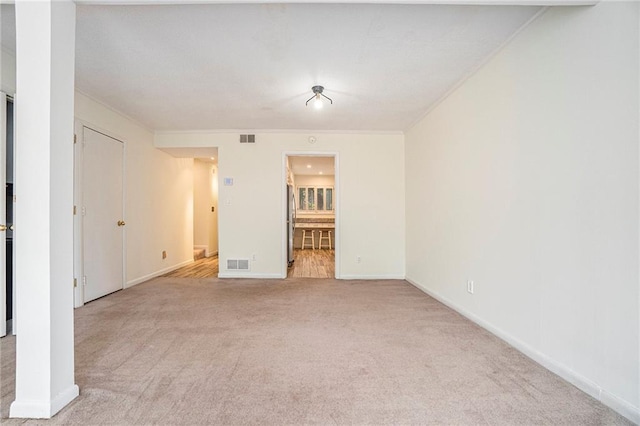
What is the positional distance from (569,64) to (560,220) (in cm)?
95

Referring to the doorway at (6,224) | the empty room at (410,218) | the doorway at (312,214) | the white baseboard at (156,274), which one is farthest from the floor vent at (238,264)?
the doorway at (6,224)

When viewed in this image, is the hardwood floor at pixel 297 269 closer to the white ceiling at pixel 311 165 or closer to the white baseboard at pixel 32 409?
the white ceiling at pixel 311 165

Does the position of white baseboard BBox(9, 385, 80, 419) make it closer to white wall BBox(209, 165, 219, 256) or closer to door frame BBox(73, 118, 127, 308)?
door frame BBox(73, 118, 127, 308)

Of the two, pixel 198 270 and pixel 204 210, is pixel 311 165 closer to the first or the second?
pixel 204 210

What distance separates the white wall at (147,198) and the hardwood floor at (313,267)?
219 cm

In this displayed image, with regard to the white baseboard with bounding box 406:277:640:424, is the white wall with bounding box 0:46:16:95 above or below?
above

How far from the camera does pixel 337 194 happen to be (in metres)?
4.82

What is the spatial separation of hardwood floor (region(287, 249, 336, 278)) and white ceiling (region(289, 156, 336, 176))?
6.64ft

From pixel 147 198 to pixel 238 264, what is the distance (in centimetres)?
174

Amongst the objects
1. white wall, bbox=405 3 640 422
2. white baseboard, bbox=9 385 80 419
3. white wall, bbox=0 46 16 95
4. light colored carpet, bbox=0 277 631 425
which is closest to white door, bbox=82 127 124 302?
light colored carpet, bbox=0 277 631 425

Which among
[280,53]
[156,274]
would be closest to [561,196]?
[280,53]

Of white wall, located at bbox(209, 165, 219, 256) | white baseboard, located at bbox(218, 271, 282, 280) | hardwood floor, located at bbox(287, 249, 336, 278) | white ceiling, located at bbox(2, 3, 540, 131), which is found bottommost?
hardwood floor, located at bbox(287, 249, 336, 278)

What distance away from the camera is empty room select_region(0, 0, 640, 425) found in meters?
1.46

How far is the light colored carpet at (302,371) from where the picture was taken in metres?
1.50
